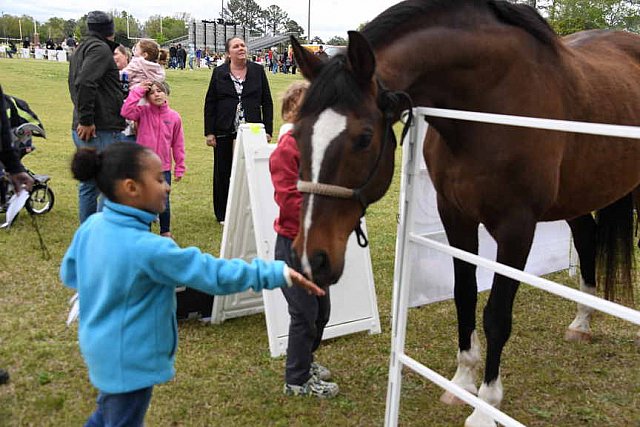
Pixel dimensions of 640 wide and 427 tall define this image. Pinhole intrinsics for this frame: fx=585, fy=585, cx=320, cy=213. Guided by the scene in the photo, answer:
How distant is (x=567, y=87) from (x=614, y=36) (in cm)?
158

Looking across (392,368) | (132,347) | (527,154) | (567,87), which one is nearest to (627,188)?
(567,87)

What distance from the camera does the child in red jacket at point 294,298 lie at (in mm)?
2902

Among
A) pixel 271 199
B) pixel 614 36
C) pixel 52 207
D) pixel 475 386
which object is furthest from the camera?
pixel 52 207

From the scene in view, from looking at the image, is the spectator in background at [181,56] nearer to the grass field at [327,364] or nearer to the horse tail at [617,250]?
the grass field at [327,364]

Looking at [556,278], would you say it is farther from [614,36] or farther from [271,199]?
[271,199]

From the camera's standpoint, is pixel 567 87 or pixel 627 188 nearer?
pixel 567 87

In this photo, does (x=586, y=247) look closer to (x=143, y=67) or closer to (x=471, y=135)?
(x=471, y=135)

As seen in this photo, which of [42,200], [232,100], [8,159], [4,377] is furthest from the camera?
[42,200]

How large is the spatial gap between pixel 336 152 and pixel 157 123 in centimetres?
376

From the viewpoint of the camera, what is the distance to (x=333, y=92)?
78.6 inches

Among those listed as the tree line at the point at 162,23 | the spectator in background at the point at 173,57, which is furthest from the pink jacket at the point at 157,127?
the tree line at the point at 162,23

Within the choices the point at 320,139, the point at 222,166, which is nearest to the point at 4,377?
the point at 320,139

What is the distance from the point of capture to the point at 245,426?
2.97 m

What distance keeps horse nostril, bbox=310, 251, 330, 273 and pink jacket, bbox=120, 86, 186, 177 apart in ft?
11.2
